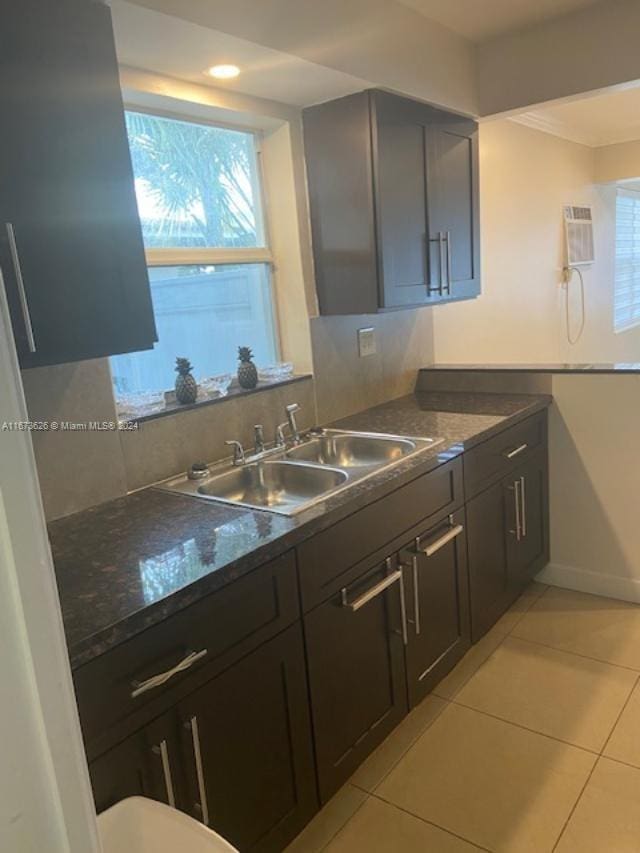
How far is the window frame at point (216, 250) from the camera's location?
7.00 ft

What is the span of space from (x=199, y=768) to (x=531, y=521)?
1931 millimetres

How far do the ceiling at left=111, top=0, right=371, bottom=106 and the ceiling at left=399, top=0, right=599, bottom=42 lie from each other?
0.50 metres

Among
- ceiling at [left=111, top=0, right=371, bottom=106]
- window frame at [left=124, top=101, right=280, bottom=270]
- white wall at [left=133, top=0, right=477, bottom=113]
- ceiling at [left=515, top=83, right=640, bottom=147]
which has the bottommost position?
window frame at [left=124, top=101, right=280, bottom=270]

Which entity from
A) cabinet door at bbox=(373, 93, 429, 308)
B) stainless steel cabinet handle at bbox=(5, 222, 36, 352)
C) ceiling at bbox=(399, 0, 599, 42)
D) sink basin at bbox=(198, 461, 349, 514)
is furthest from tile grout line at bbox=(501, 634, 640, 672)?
ceiling at bbox=(399, 0, 599, 42)

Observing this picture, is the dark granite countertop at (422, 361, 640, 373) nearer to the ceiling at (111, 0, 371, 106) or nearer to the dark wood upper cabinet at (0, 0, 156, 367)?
the ceiling at (111, 0, 371, 106)

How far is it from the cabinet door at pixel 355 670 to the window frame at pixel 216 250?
1170mm

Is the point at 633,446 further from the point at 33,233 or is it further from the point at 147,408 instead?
the point at 33,233

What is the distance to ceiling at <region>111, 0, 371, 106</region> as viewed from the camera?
1.64 metres

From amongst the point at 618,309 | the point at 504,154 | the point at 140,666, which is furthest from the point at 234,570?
the point at 618,309

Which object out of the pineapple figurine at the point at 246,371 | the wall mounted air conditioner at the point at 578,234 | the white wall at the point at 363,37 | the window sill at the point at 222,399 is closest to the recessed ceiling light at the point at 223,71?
the white wall at the point at 363,37

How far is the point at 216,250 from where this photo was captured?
92.4 inches

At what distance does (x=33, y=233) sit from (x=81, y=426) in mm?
617

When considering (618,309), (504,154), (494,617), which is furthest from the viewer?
(618,309)

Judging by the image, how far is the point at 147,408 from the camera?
6.86 ft
